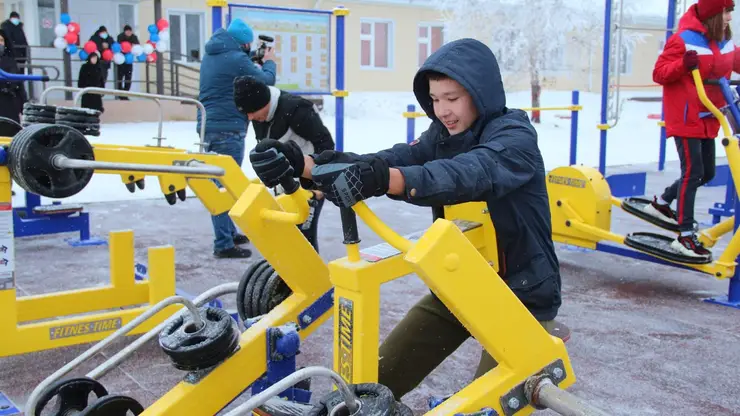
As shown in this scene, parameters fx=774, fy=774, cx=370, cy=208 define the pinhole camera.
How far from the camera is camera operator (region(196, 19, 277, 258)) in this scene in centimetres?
650

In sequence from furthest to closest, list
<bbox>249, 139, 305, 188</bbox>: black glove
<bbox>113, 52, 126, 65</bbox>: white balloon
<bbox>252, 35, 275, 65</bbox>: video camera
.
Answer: <bbox>113, 52, 126, 65</bbox>: white balloon
<bbox>252, 35, 275, 65</bbox>: video camera
<bbox>249, 139, 305, 188</bbox>: black glove

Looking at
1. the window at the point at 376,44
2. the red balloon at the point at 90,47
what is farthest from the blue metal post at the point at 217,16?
the window at the point at 376,44

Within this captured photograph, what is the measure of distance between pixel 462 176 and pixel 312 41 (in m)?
7.29

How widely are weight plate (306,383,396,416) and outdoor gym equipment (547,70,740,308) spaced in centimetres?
394

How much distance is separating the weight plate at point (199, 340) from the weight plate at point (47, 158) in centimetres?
106

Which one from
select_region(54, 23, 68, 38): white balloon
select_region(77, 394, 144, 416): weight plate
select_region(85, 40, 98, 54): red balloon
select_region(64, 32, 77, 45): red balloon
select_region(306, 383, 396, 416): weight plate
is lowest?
select_region(77, 394, 144, 416): weight plate

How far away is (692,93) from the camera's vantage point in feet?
18.5

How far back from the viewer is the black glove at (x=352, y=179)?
2.00 m

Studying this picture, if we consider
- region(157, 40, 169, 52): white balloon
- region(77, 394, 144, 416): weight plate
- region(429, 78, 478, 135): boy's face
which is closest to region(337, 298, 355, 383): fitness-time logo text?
region(429, 78, 478, 135): boy's face

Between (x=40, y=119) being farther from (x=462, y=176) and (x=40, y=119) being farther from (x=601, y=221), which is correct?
(x=601, y=221)

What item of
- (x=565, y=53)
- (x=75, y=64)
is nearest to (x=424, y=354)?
(x=75, y=64)

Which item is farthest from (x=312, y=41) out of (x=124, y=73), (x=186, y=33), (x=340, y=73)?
(x=186, y=33)

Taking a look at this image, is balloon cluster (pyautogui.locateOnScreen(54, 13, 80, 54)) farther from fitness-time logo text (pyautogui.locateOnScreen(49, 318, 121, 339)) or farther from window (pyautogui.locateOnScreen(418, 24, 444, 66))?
fitness-time logo text (pyautogui.locateOnScreen(49, 318, 121, 339))

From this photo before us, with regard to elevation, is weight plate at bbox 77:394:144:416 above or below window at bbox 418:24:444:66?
below
